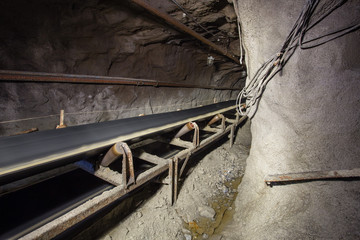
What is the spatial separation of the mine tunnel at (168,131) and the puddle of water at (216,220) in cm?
3

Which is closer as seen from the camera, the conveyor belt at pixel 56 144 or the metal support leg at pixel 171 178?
the conveyor belt at pixel 56 144

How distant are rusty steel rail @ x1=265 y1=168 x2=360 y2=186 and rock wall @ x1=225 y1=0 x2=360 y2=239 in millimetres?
70

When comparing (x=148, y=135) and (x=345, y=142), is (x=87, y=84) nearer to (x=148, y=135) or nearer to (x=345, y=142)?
(x=148, y=135)

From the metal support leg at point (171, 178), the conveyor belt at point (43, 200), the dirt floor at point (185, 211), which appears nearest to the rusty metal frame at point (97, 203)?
the metal support leg at point (171, 178)

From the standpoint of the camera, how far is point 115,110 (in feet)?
15.4

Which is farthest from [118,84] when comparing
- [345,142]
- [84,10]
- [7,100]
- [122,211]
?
[345,142]

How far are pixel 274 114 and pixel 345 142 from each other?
77cm

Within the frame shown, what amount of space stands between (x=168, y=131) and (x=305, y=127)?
1.84 m

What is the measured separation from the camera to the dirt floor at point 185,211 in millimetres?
2412

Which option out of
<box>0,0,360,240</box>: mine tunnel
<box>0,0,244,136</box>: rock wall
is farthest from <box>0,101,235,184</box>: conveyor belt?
<box>0,0,244,136</box>: rock wall

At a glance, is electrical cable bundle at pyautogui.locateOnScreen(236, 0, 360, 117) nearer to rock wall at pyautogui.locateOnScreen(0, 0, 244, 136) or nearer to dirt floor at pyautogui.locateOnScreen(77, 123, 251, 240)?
dirt floor at pyautogui.locateOnScreen(77, 123, 251, 240)

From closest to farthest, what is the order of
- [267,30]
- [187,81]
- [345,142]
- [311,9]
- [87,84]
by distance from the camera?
1. [345,142]
2. [311,9]
3. [267,30]
4. [87,84]
5. [187,81]

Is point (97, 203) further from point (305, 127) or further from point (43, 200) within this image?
point (305, 127)

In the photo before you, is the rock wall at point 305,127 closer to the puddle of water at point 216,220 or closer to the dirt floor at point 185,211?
the puddle of water at point 216,220
